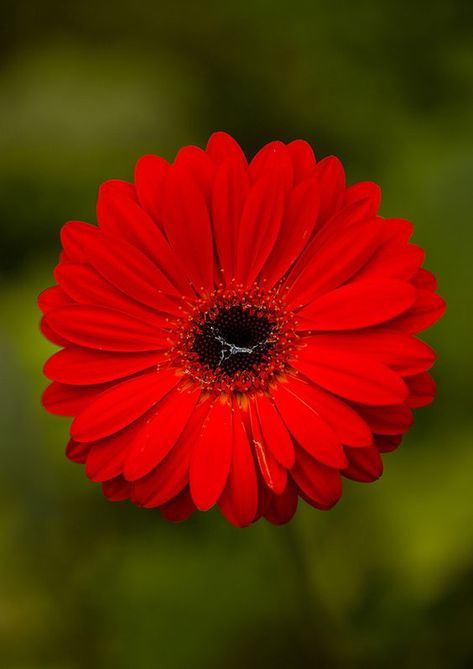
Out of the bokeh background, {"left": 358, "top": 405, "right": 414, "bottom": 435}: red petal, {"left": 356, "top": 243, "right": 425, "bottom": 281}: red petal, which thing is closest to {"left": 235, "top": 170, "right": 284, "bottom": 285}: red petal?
{"left": 356, "top": 243, "right": 425, "bottom": 281}: red petal

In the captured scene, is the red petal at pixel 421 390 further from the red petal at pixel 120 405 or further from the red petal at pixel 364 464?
the red petal at pixel 120 405

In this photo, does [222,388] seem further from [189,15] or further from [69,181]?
[189,15]

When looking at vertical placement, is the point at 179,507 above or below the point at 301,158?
below

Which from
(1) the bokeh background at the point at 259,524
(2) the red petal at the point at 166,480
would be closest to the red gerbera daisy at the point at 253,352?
(2) the red petal at the point at 166,480

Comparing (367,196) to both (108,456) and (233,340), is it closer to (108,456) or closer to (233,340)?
(233,340)

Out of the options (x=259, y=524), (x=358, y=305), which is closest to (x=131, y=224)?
(x=358, y=305)

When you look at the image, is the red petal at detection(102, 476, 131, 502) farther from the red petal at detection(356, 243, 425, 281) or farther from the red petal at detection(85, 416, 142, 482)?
the red petal at detection(356, 243, 425, 281)
